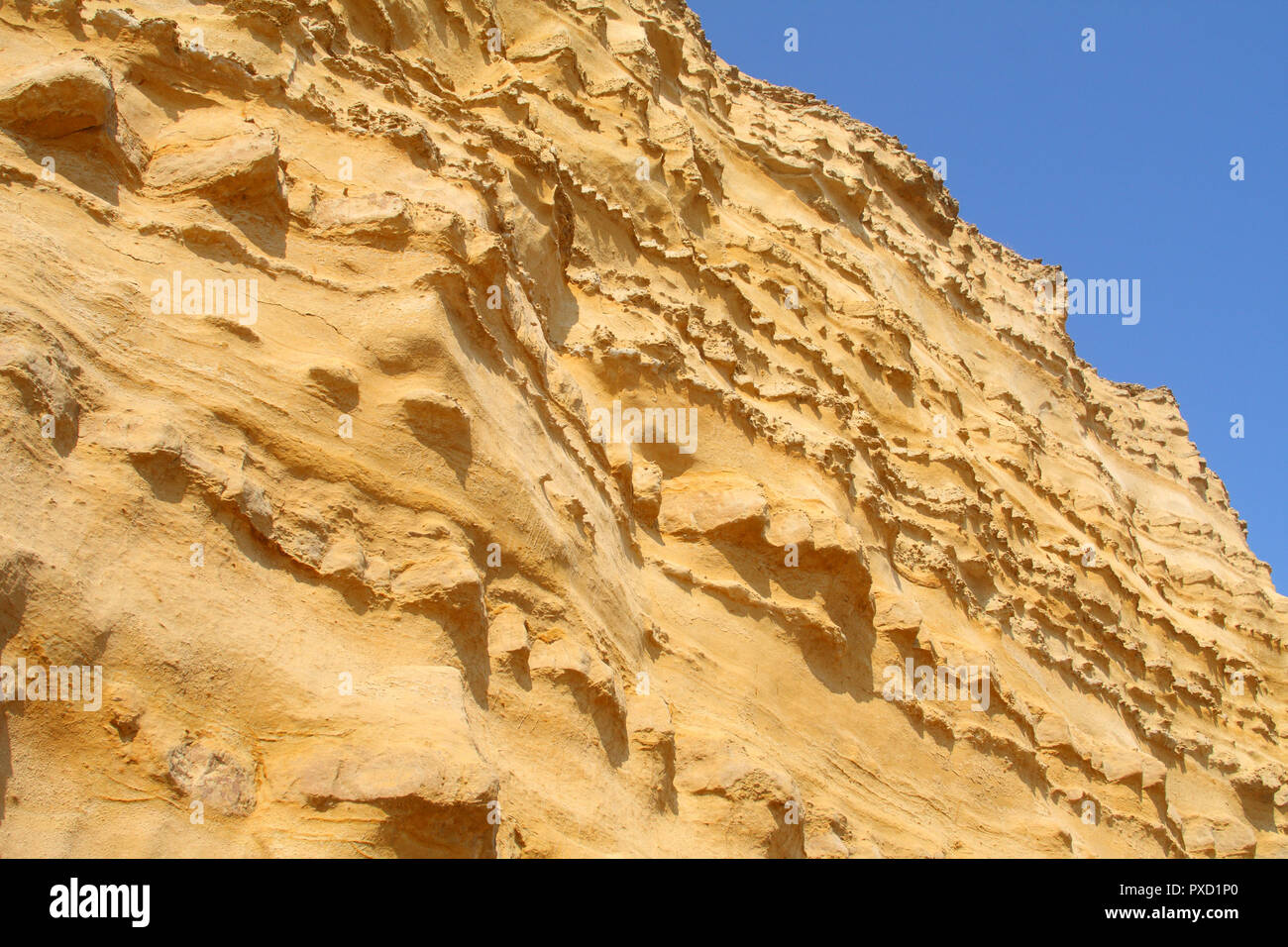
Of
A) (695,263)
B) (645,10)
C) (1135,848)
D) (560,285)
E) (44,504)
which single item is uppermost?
(645,10)

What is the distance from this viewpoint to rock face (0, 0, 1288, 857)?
13.6ft

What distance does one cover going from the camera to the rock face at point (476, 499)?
4152 millimetres

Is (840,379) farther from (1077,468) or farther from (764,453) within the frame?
(1077,468)

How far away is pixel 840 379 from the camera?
11.3m

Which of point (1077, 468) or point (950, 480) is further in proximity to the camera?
point (1077, 468)

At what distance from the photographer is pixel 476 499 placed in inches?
227

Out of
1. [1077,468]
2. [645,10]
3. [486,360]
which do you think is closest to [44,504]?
[486,360]

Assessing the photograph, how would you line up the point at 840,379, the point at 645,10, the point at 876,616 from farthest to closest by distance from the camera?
1. the point at 645,10
2. the point at 840,379
3. the point at 876,616

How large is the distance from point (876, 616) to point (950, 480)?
12.8ft

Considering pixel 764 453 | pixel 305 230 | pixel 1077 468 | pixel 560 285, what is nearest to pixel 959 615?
pixel 764 453

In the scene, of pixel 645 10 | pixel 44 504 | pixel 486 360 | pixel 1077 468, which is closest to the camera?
pixel 44 504

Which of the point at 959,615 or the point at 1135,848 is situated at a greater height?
the point at 959,615

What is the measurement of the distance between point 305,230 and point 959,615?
6498mm

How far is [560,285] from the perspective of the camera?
8609mm
